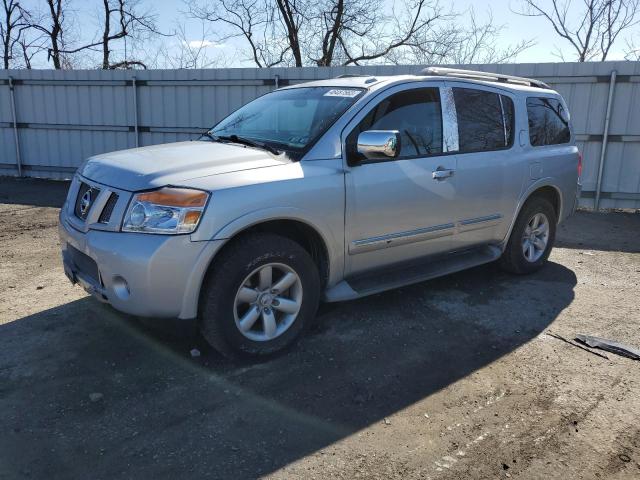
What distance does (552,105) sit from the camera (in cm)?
571

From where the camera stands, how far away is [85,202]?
3.65m

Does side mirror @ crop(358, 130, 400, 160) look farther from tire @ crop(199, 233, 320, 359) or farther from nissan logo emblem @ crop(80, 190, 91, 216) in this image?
nissan logo emblem @ crop(80, 190, 91, 216)

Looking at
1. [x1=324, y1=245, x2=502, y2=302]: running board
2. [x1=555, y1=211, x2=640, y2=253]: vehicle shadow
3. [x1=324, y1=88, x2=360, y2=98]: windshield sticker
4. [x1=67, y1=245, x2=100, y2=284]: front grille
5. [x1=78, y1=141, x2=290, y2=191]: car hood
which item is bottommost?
[x1=555, y1=211, x2=640, y2=253]: vehicle shadow

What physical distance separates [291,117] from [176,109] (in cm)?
733

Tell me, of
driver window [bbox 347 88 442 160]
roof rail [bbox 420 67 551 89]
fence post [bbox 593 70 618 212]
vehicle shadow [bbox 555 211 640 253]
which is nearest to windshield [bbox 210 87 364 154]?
driver window [bbox 347 88 442 160]

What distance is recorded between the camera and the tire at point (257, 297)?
3354 millimetres

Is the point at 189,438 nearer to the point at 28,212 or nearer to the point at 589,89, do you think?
the point at 28,212

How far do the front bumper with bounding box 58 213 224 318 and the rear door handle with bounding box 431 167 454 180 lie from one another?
6.27 feet

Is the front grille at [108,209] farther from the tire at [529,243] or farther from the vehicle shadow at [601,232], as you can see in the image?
the vehicle shadow at [601,232]

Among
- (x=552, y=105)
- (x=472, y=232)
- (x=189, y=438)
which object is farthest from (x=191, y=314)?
(x=552, y=105)

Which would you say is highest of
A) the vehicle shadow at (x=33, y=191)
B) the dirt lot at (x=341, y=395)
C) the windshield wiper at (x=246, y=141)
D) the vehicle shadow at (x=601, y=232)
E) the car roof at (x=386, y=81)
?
the car roof at (x=386, y=81)

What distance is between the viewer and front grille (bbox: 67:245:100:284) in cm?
344

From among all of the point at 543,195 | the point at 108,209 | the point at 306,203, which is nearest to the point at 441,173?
the point at 306,203

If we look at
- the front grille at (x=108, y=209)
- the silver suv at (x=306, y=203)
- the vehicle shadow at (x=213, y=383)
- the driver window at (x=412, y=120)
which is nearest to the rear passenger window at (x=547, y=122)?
the silver suv at (x=306, y=203)
